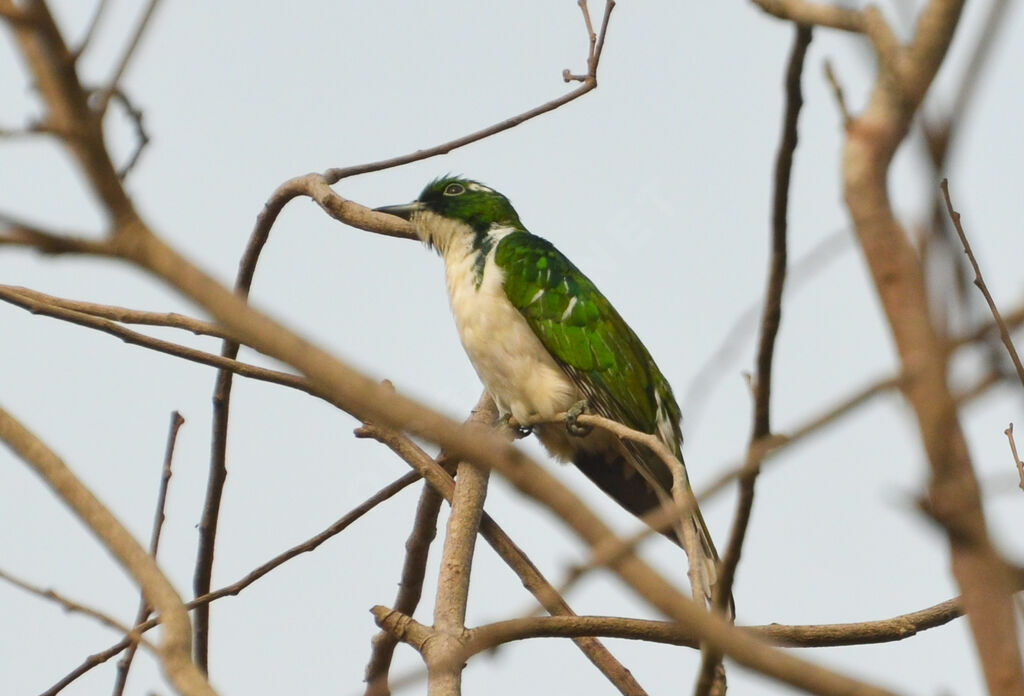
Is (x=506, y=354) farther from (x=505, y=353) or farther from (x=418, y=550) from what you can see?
(x=418, y=550)

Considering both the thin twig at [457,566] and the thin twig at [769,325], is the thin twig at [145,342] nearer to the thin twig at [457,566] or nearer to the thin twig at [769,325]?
→ the thin twig at [457,566]

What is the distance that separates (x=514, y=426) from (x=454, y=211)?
1246 mm

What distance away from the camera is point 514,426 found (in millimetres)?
5461

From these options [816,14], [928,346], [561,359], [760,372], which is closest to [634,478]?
[561,359]

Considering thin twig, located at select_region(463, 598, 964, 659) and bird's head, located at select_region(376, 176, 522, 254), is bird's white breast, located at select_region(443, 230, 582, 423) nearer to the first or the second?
bird's head, located at select_region(376, 176, 522, 254)

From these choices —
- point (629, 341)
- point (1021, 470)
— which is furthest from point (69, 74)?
point (629, 341)

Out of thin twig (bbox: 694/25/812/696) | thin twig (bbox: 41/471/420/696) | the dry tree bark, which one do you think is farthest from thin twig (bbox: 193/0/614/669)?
thin twig (bbox: 694/25/812/696)

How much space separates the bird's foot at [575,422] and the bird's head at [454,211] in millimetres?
1105

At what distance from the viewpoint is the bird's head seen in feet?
19.8

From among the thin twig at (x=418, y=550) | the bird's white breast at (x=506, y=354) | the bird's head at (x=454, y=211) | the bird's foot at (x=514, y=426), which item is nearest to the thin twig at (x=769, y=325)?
the thin twig at (x=418, y=550)

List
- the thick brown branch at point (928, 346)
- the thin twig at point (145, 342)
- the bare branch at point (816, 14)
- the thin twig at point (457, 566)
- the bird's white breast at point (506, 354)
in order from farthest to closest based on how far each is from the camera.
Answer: the bird's white breast at point (506, 354)
the thin twig at point (145, 342)
the thin twig at point (457, 566)
the bare branch at point (816, 14)
the thick brown branch at point (928, 346)

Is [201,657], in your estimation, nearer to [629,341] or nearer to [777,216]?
[629,341]

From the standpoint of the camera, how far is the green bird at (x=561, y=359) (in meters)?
5.40

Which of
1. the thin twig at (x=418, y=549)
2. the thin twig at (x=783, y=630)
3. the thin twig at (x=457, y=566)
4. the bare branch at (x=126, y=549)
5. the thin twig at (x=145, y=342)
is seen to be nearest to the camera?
the bare branch at (x=126, y=549)
